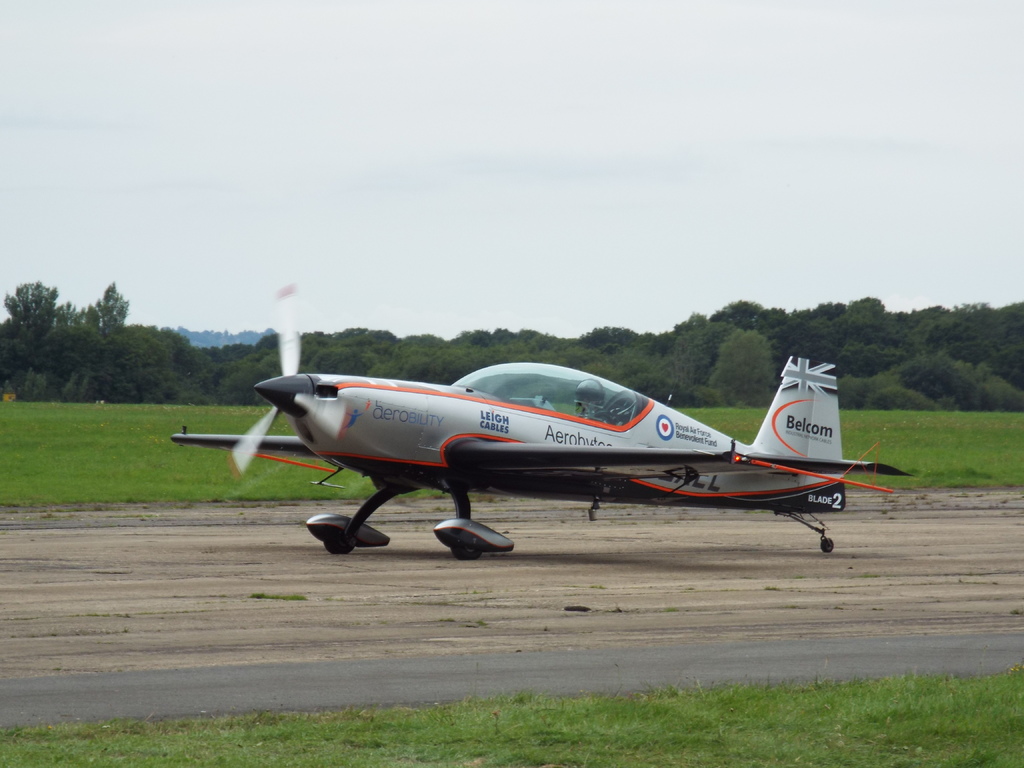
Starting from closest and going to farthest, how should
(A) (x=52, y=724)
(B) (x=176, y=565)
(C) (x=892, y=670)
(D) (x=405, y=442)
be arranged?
1. (A) (x=52, y=724)
2. (C) (x=892, y=670)
3. (B) (x=176, y=565)
4. (D) (x=405, y=442)

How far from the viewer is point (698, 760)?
635 cm

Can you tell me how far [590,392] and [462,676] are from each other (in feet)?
33.2

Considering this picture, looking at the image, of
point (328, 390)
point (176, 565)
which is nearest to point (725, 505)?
point (328, 390)

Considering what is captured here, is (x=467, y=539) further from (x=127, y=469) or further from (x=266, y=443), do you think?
(x=127, y=469)

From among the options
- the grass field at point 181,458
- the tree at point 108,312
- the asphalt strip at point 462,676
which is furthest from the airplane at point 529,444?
the tree at point 108,312

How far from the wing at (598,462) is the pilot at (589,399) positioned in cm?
57

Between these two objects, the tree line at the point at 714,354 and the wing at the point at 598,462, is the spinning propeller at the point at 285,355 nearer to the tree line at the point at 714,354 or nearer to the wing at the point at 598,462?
the wing at the point at 598,462

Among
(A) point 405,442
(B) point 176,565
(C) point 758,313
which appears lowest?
(B) point 176,565

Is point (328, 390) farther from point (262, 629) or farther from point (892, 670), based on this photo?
point (892, 670)

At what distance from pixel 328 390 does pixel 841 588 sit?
680 cm

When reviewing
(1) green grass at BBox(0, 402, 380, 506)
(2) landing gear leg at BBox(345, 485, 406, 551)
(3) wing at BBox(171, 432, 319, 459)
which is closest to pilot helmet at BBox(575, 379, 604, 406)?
(2) landing gear leg at BBox(345, 485, 406, 551)

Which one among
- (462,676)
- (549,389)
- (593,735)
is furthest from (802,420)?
(593,735)

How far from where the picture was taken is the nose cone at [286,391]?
16078mm

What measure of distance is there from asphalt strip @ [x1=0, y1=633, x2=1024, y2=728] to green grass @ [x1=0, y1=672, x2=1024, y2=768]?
0.41 metres
